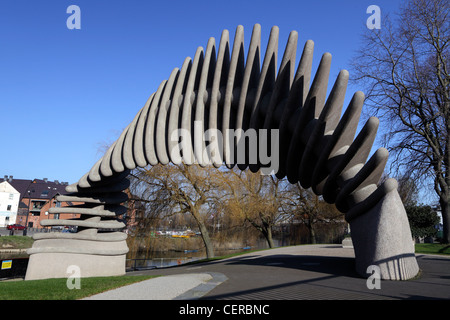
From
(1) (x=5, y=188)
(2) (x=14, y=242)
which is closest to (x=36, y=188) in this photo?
(1) (x=5, y=188)

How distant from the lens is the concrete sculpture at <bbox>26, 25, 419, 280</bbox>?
8539 millimetres

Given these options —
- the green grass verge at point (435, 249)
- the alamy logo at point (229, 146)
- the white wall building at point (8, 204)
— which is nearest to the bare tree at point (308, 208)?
the green grass verge at point (435, 249)

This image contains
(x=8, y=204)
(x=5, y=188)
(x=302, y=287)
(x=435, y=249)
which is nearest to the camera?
(x=302, y=287)

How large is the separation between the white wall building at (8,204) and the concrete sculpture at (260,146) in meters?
59.9

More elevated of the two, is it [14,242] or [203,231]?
[203,231]

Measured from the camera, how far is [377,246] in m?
8.46

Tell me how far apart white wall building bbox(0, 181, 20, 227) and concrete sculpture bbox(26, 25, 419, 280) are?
5986 cm

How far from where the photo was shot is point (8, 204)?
63406 millimetres

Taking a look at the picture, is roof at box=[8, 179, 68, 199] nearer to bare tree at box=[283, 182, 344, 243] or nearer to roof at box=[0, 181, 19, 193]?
roof at box=[0, 181, 19, 193]

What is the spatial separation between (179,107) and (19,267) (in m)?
10.3

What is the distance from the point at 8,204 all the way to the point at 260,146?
67.4 meters

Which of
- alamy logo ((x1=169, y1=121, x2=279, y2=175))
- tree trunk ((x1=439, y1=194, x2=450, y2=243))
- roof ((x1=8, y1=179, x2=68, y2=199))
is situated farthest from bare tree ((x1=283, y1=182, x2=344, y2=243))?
roof ((x1=8, y1=179, x2=68, y2=199))

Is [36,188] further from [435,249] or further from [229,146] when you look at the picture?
[435,249]
